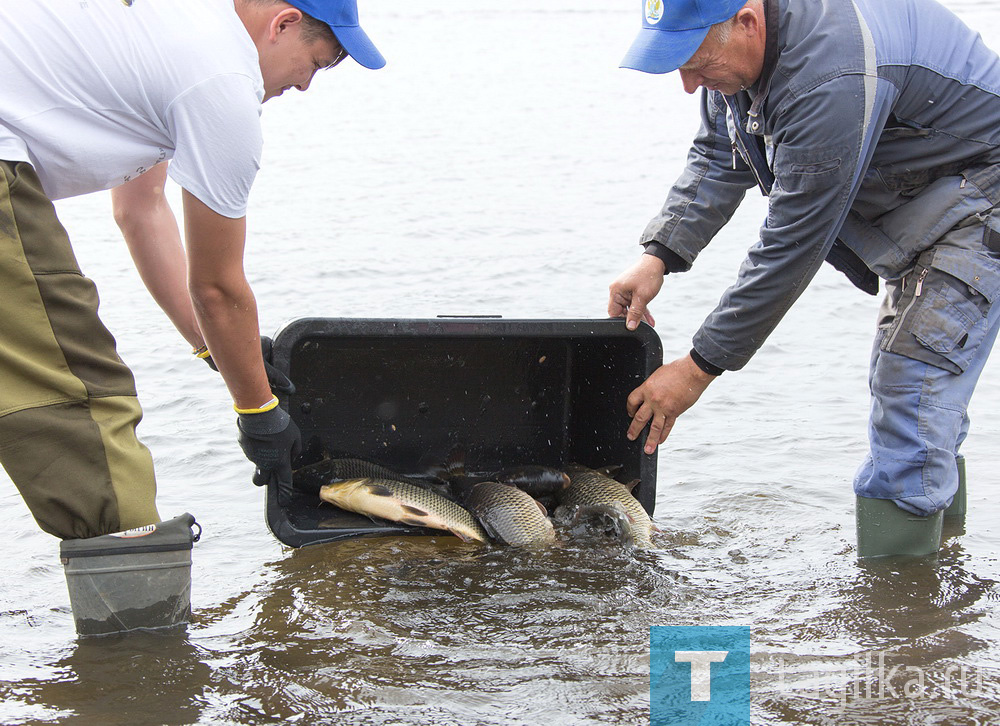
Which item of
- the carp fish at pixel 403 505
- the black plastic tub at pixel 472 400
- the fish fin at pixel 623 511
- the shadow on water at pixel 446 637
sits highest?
the black plastic tub at pixel 472 400

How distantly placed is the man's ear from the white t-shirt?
15cm

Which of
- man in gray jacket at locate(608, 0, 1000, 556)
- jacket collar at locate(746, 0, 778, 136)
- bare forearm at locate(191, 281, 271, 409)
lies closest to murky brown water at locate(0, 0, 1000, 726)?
man in gray jacket at locate(608, 0, 1000, 556)

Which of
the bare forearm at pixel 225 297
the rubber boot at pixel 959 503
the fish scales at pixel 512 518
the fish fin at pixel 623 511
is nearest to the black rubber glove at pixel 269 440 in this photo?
the bare forearm at pixel 225 297

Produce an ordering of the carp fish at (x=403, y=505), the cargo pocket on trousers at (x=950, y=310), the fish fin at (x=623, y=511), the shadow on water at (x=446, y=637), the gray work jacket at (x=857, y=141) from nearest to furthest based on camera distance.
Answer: the shadow on water at (x=446, y=637) → the gray work jacket at (x=857, y=141) → the cargo pocket on trousers at (x=950, y=310) → the carp fish at (x=403, y=505) → the fish fin at (x=623, y=511)

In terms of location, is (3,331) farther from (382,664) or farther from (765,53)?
(765,53)

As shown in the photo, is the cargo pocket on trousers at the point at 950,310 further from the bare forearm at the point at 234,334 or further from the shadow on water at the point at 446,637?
the bare forearm at the point at 234,334

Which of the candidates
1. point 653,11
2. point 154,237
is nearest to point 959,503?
point 653,11

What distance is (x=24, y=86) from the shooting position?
2.63 m

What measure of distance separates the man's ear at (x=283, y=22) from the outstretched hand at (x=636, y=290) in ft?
5.00

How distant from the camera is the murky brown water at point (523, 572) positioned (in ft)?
9.20

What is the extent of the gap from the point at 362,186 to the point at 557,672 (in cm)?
919

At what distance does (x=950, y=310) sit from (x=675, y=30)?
1.22m

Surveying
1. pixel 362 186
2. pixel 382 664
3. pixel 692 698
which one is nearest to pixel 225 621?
pixel 382 664

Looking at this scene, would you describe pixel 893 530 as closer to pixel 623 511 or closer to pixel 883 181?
pixel 623 511
